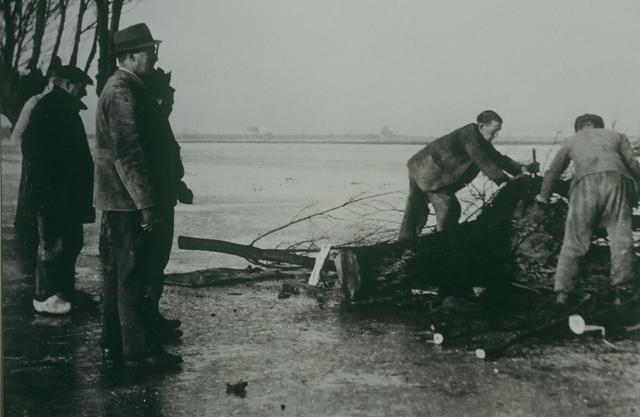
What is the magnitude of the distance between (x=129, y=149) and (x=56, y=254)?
1.08 m

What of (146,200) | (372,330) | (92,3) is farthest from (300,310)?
(92,3)

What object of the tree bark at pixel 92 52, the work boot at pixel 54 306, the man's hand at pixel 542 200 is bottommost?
the work boot at pixel 54 306

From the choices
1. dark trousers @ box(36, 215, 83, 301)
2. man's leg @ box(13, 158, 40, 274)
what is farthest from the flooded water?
man's leg @ box(13, 158, 40, 274)

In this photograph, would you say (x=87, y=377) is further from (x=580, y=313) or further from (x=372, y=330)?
(x=580, y=313)

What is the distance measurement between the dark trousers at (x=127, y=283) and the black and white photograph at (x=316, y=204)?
12mm

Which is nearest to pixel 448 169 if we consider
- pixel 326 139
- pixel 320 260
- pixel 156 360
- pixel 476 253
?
pixel 476 253

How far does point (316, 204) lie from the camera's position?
3.52 meters

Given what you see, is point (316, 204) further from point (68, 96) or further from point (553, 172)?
point (68, 96)

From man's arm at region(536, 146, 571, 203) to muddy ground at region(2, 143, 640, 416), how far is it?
2.53 feet

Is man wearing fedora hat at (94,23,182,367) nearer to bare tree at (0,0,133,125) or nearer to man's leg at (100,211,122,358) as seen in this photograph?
man's leg at (100,211,122,358)

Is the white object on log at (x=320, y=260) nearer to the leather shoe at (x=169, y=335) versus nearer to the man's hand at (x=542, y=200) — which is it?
the leather shoe at (x=169, y=335)

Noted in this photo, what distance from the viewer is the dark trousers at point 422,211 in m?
3.51

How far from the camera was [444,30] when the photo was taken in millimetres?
3438

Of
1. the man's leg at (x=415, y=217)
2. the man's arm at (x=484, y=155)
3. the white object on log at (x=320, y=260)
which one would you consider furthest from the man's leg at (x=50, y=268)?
the man's arm at (x=484, y=155)
